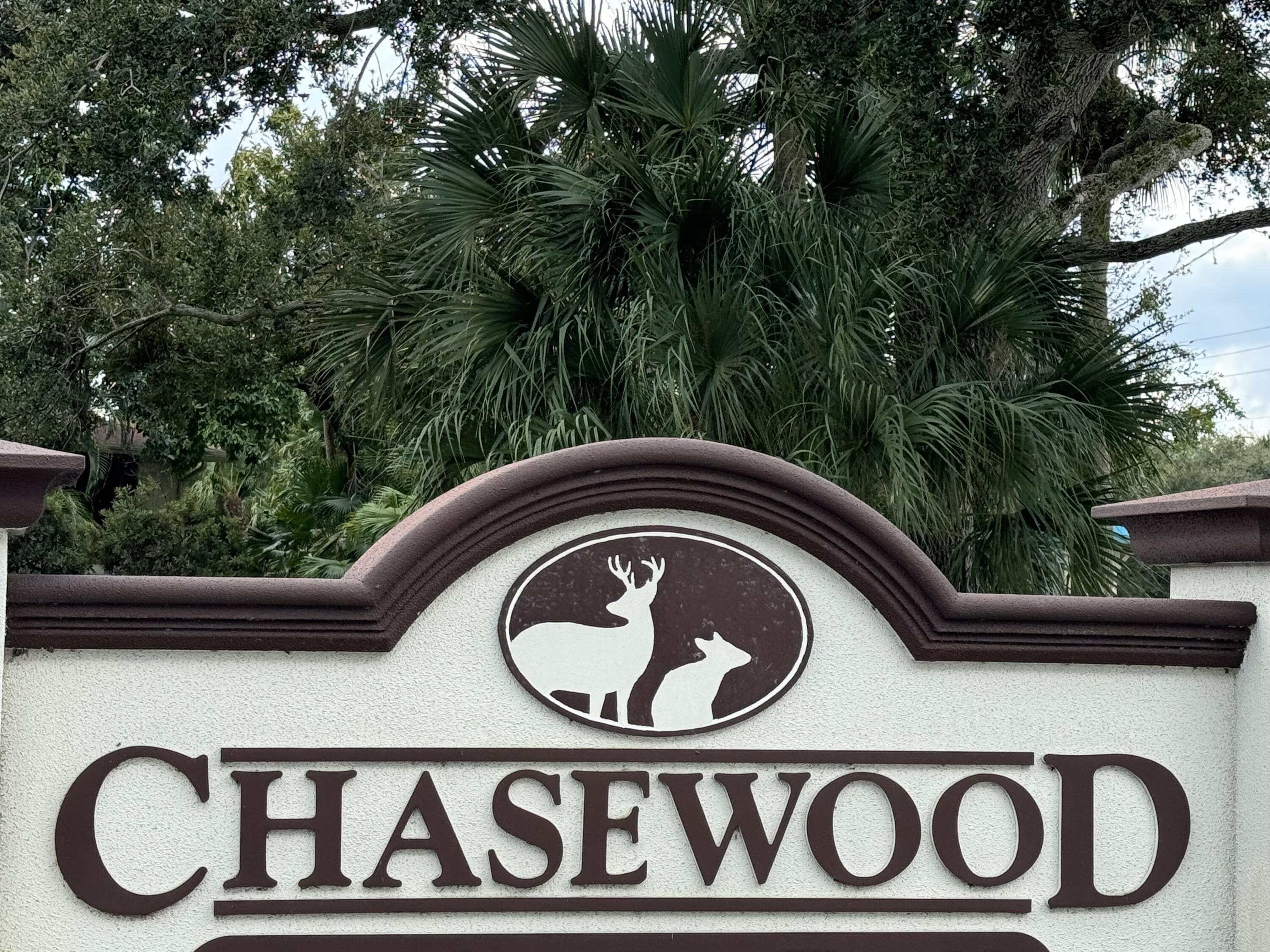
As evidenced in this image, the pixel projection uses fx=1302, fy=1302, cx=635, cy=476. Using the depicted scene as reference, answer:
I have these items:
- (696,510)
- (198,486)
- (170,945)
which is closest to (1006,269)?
(696,510)

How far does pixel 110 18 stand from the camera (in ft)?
28.5

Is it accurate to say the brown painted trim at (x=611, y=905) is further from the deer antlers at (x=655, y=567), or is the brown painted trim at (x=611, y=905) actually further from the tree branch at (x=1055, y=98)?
the tree branch at (x=1055, y=98)

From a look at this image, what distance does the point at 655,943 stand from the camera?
363cm

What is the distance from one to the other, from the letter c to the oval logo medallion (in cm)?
108

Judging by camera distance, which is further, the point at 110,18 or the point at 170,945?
the point at 110,18

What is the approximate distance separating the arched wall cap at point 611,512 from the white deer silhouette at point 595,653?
265 mm

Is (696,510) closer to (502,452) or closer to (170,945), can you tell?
(170,945)

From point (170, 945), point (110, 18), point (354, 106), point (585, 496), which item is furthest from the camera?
point (354, 106)

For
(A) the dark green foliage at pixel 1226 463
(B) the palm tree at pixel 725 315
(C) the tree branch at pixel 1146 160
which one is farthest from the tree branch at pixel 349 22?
(A) the dark green foliage at pixel 1226 463

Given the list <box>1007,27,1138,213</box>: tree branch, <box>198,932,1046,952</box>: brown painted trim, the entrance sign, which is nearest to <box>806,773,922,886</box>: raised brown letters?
the entrance sign

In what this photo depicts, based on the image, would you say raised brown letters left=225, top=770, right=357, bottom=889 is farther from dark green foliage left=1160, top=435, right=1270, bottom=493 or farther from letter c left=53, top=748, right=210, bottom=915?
dark green foliage left=1160, top=435, right=1270, bottom=493

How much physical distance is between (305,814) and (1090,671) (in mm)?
2329

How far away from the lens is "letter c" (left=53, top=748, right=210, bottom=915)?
3.38 m

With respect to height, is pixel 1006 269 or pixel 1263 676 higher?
pixel 1006 269
